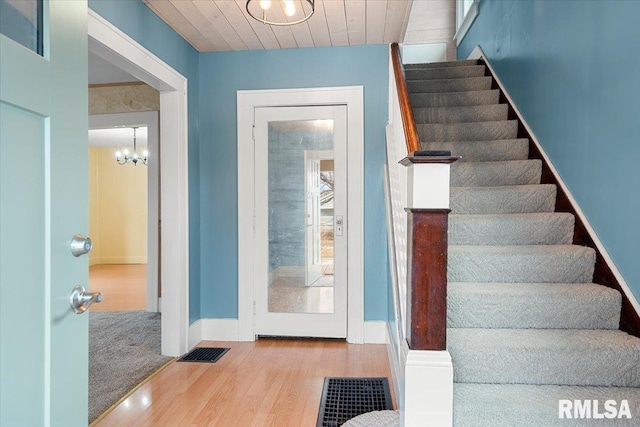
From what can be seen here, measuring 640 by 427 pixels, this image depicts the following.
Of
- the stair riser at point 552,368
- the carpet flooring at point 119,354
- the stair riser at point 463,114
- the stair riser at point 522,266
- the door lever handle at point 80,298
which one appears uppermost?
the stair riser at point 463,114

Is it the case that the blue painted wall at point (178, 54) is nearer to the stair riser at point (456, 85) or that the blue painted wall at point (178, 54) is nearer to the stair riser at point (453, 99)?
the stair riser at point (453, 99)

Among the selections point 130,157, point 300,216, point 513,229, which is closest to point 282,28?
point 300,216

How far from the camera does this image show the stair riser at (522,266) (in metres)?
1.93

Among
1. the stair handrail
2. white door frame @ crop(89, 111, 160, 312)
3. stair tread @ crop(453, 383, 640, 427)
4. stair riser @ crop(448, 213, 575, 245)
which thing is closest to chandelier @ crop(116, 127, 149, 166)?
white door frame @ crop(89, 111, 160, 312)

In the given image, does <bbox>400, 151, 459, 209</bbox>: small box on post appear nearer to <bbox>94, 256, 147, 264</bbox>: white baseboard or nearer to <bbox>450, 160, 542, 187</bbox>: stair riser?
<bbox>450, 160, 542, 187</bbox>: stair riser

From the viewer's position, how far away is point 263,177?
3.17 meters

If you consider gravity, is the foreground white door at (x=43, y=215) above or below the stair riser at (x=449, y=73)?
below

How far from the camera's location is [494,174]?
255cm

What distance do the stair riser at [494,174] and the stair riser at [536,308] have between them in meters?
0.90

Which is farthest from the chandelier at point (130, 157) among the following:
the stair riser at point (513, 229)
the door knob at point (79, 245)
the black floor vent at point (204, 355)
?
the door knob at point (79, 245)

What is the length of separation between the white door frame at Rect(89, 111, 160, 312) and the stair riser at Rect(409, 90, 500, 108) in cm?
268

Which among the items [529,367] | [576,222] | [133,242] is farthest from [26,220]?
[133,242]

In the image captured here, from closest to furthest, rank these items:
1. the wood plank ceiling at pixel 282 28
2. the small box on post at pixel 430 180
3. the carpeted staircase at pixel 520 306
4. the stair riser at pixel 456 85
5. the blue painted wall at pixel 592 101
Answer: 1. the small box on post at pixel 430 180
2. the carpeted staircase at pixel 520 306
3. the blue painted wall at pixel 592 101
4. the wood plank ceiling at pixel 282 28
5. the stair riser at pixel 456 85

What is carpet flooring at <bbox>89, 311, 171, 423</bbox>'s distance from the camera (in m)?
2.26
